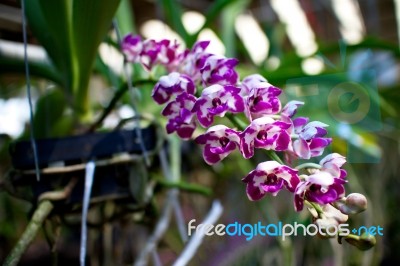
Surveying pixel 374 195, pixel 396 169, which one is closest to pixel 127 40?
pixel 374 195

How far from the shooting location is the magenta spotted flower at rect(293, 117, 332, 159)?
35 cm

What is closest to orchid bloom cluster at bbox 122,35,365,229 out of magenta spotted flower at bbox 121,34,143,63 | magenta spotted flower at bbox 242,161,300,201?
magenta spotted flower at bbox 242,161,300,201

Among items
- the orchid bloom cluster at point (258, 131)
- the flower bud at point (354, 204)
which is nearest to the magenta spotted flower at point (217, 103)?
the orchid bloom cluster at point (258, 131)

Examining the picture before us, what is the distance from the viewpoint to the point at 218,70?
0.40 m

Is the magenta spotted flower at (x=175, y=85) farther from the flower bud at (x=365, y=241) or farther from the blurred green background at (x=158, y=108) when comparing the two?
the flower bud at (x=365, y=241)

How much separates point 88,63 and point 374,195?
3.12 feet

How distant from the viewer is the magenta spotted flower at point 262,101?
36 centimetres

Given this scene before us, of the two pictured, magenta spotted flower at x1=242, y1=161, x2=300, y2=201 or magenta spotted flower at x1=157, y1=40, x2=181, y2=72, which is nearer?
magenta spotted flower at x1=242, y1=161, x2=300, y2=201

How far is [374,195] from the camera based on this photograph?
48.9 inches

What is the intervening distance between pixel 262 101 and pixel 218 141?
50 mm

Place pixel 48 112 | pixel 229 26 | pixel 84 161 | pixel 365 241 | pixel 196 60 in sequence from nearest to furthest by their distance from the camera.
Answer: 1. pixel 365 241
2. pixel 196 60
3. pixel 84 161
4. pixel 48 112
5. pixel 229 26

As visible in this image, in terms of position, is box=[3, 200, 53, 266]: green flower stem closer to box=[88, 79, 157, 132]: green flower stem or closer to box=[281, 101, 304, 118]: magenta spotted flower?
box=[88, 79, 157, 132]: green flower stem
